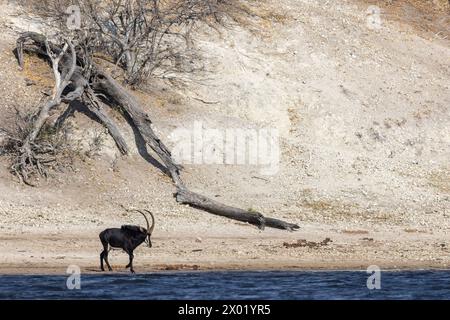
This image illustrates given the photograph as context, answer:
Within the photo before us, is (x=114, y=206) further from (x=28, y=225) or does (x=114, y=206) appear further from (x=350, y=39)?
(x=350, y=39)

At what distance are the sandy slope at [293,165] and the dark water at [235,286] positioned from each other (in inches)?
19.2

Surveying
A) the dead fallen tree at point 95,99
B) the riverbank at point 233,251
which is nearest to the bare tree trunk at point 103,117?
the dead fallen tree at point 95,99

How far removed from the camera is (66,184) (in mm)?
23797

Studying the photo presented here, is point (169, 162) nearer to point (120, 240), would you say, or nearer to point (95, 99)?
point (95, 99)

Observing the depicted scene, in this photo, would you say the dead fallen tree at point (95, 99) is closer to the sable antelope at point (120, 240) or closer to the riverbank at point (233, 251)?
the riverbank at point (233, 251)

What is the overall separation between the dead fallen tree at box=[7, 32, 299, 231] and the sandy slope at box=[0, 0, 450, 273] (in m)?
0.29

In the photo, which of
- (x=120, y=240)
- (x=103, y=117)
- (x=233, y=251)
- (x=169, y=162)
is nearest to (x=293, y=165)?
(x=169, y=162)

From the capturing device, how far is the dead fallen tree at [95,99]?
23.7 metres

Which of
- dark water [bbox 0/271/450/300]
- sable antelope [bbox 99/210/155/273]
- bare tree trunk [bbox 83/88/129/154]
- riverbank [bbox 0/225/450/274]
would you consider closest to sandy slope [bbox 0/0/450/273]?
riverbank [bbox 0/225/450/274]

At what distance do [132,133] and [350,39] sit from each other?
A: 28.8 feet

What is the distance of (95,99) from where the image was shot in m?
25.9

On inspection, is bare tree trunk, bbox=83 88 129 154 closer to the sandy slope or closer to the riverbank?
the sandy slope

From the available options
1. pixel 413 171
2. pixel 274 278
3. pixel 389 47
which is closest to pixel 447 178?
pixel 413 171

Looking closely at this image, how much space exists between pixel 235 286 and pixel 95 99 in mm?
8338
